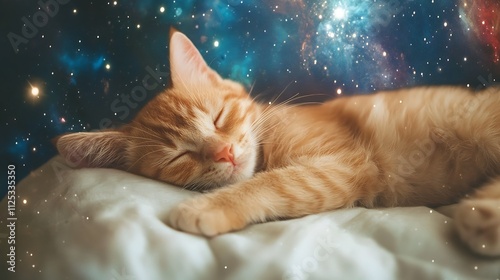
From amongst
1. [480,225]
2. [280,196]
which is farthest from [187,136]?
[480,225]

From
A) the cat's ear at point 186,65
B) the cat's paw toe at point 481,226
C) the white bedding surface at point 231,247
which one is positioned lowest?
the white bedding surface at point 231,247

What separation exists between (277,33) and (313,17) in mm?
76

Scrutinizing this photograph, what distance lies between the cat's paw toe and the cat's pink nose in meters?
0.43

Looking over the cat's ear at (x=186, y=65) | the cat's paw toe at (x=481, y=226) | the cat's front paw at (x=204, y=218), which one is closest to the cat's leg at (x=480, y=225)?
the cat's paw toe at (x=481, y=226)

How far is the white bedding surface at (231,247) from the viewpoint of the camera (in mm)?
682

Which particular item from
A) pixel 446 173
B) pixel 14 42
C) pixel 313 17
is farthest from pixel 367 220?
pixel 14 42

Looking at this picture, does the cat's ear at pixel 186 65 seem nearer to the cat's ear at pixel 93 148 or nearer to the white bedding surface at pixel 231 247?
the cat's ear at pixel 93 148

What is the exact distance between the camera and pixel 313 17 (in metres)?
0.91

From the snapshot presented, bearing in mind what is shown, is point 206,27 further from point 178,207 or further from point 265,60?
point 178,207

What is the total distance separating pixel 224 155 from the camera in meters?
0.93

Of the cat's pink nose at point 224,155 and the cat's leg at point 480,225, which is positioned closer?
the cat's leg at point 480,225

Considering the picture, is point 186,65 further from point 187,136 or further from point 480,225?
point 480,225

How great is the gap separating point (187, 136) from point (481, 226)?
572mm

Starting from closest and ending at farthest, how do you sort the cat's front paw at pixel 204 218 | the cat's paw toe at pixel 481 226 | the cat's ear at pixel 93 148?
the cat's paw toe at pixel 481 226
the cat's front paw at pixel 204 218
the cat's ear at pixel 93 148
